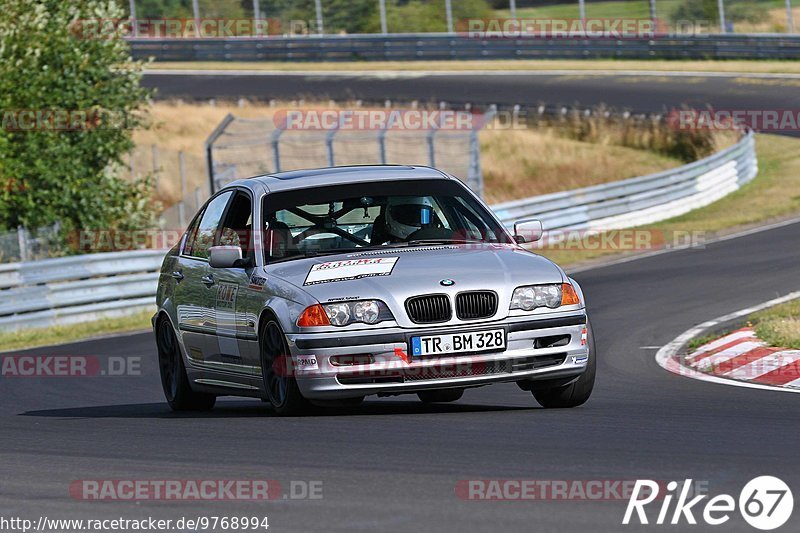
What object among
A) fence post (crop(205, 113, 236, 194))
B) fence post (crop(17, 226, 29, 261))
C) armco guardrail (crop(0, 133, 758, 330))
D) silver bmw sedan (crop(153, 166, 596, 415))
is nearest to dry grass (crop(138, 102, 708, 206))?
fence post (crop(205, 113, 236, 194))

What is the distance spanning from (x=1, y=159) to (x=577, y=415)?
18.5 metres

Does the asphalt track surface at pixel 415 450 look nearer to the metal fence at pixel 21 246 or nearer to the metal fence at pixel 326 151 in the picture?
the metal fence at pixel 21 246

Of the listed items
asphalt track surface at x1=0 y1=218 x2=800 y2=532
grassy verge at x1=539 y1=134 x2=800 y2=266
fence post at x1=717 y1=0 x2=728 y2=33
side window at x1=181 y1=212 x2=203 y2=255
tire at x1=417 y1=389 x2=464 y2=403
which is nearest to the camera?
asphalt track surface at x1=0 y1=218 x2=800 y2=532

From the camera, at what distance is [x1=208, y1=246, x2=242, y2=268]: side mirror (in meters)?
9.22

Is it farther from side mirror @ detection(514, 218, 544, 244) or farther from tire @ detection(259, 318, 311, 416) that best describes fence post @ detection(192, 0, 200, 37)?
tire @ detection(259, 318, 311, 416)

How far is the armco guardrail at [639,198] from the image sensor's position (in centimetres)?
2547

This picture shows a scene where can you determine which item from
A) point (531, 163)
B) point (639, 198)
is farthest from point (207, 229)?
point (531, 163)

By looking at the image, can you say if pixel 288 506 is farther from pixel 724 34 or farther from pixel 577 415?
pixel 724 34

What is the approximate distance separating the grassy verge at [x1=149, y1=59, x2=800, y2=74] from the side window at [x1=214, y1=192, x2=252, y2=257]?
36036 millimetres

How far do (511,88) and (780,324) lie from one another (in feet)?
109

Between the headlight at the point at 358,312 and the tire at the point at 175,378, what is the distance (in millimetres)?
2424

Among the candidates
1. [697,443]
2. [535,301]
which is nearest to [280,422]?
[535,301]

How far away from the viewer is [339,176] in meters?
9.73

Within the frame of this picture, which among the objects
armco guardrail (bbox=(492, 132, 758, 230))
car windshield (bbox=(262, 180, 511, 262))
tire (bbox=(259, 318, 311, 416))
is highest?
car windshield (bbox=(262, 180, 511, 262))
